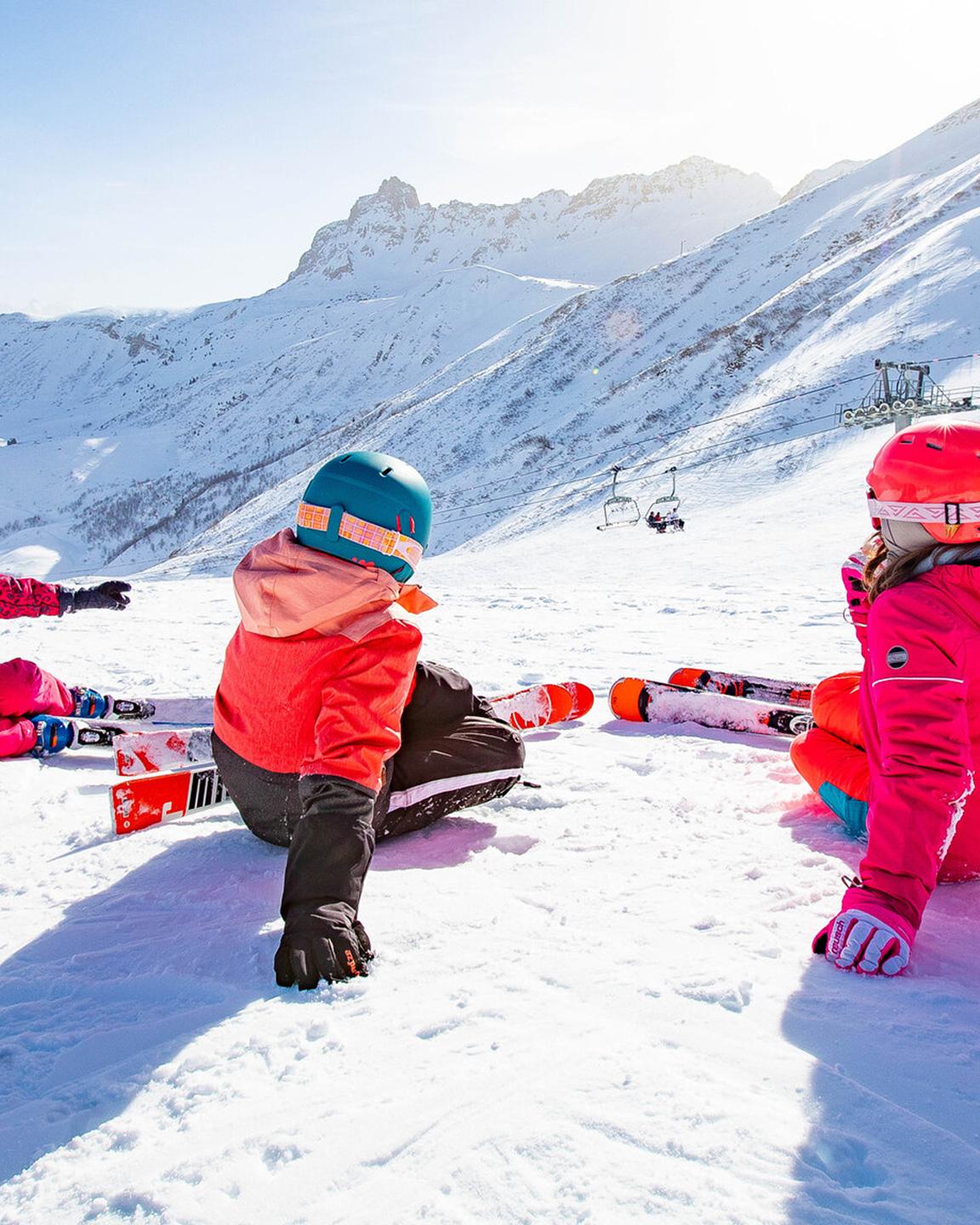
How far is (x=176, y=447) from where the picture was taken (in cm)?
10294

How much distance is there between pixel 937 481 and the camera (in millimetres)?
2307

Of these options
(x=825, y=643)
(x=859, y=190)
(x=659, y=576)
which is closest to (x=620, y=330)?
(x=859, y=190)

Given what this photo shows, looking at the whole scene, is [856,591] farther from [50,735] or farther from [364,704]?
[50,735]

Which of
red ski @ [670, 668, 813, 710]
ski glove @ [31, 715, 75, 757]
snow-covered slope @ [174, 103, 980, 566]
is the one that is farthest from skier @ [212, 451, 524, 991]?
snow-covered slope @ [174, 103, 980, 566]

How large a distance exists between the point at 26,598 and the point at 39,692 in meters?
0.63

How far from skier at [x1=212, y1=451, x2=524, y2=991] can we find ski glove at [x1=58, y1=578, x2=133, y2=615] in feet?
8.51

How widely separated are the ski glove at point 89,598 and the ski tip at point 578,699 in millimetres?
2966

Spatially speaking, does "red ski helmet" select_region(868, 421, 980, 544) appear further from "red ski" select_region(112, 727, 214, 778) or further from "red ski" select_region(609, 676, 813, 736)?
"red ski" select_region(112, 727, 214, 778)

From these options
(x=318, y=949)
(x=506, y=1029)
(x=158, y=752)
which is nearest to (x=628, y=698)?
(x=158, y=752)

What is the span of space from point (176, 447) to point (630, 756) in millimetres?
109027

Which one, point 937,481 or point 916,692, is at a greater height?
point 937,481

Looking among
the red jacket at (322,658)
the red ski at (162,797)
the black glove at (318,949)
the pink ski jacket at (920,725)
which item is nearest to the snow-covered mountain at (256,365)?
the red ski at (162,797)

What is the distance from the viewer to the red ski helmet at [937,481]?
229 centimetres

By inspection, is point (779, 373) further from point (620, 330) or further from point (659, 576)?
point (659, 576)
